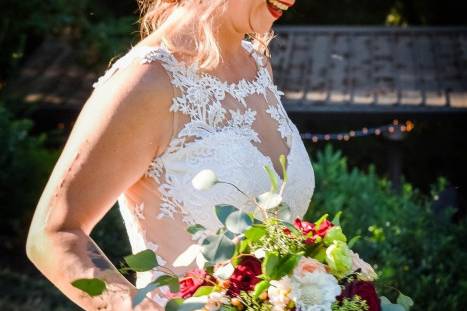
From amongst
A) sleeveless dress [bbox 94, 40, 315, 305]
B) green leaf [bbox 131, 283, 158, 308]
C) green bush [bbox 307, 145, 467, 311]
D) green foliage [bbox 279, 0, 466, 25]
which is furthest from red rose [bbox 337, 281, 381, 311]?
green foliage [bbox 279, 0, 466, 25]

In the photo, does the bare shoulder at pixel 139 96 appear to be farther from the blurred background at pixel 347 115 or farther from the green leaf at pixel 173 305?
the blurred background at pixel 347 115

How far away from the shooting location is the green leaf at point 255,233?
5.27 feet

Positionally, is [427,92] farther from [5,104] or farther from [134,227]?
[134,227]

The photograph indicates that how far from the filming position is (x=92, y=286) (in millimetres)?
1647

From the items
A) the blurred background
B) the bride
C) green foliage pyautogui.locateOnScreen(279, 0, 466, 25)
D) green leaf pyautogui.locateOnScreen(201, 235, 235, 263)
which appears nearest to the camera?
green leaf pyautogui.locateOnScreen(201, 235, 235, 263)

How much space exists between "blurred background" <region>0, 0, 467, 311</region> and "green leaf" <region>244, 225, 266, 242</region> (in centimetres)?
290

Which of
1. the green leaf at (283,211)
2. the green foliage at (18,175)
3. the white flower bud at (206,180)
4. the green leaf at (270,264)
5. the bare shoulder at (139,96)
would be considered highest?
the bare shoulder at (139,96)

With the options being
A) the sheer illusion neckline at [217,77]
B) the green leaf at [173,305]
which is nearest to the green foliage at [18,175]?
the sheer illusion neckline at [217,77]

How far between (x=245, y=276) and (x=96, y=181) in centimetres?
38

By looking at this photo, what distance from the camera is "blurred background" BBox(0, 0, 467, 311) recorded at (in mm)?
5230

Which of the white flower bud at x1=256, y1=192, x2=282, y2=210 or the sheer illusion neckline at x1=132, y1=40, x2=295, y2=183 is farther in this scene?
the sheer illusion neckline at x1=132, y1=40, x2=295, y2=183

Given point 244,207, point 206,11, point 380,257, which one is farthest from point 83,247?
point 380,257

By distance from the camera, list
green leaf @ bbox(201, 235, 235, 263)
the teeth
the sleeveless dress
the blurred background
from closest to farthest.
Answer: green leaf @ bbox(201, 235, 235, 263), the sleeveless dress, the teeth, the blurred background

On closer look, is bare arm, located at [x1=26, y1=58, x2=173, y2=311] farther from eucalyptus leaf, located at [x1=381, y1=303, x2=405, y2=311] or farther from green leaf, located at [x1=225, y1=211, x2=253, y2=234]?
eucalyptus leaf, located at [x1=381, y1=303, x2=405, y2=311]
